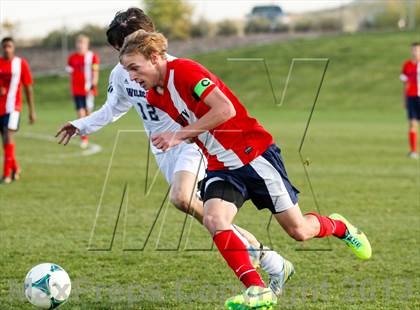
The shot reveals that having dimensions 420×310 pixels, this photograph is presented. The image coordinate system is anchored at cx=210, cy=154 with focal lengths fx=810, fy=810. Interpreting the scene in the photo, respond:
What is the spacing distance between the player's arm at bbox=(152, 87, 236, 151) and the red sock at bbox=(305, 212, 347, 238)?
1274mm

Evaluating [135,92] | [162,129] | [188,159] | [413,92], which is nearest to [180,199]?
[188,159]

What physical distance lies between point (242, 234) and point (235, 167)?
0.91 meters

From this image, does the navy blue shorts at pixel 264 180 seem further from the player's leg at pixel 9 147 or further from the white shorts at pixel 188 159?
the player's leg at pixel 9 147

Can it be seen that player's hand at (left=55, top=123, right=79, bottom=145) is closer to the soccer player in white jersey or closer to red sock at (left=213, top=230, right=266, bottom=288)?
the soccer player in white jersey

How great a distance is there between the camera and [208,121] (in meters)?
4.49

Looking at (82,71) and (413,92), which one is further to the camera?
(82,71)

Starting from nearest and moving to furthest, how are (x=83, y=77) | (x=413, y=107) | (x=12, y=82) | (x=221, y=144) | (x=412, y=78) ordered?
(x=221, y=144)
(x=12, y=82)
(x=413, y=107)
(x=412, y=78)
(x=83, y=77)

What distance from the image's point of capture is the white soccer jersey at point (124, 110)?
5895mm

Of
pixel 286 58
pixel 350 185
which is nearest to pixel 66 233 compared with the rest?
pixel 350 185

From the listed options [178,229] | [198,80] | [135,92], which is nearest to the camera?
[198,80]

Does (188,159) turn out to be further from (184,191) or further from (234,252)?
(234,252)

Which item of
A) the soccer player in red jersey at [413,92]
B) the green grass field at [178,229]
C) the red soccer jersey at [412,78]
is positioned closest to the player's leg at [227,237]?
the green grass field at [178,229]

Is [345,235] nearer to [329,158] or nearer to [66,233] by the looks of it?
[66,233]

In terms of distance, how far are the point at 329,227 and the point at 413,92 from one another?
1042 cm
